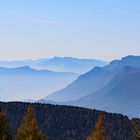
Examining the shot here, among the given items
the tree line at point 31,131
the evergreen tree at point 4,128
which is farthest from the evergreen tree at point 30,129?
the evergreen tree at point 4,128

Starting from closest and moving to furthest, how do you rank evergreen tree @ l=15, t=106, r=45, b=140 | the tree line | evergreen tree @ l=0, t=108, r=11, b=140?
the tree line, evergreen tree @ l=15, t=106, r=45, b=140, evergreen tree @ l=0, t=108, r=11, b=140

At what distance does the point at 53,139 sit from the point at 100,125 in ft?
556

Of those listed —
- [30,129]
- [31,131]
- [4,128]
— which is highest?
[4,128]

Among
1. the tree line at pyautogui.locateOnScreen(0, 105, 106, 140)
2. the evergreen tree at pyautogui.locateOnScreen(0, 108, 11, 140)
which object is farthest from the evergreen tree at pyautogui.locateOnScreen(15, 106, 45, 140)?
the evergreen tree at pyautogui.locateOnScreen(0, 108, 11, 140)

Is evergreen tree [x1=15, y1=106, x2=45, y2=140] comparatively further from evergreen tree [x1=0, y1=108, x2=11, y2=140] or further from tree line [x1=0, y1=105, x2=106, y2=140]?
evergreen tree [x1=0, y1=108, x2=11, y2=140]

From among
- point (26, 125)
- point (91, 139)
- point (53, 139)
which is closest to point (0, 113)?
point (26, 125)

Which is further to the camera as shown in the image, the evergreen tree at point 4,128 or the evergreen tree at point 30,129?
the evergreen tree at point 4,128

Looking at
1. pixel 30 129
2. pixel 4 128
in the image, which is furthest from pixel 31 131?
pixel 4 128

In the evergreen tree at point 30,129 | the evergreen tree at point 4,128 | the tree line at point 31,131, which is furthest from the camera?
the evergreen tree at point 4,128

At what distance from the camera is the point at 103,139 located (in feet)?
103

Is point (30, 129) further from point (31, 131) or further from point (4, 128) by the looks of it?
point (4, 128)

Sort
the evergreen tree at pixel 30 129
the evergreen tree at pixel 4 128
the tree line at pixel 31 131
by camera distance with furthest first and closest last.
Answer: the evergreen tree at pixel 4 128
the evergreen tree at pixel 30 129
the tree line at pixel 31 131

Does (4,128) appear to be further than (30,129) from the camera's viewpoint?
Yes

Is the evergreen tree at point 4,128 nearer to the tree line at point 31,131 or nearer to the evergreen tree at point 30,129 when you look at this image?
the tree line at point 31,131
